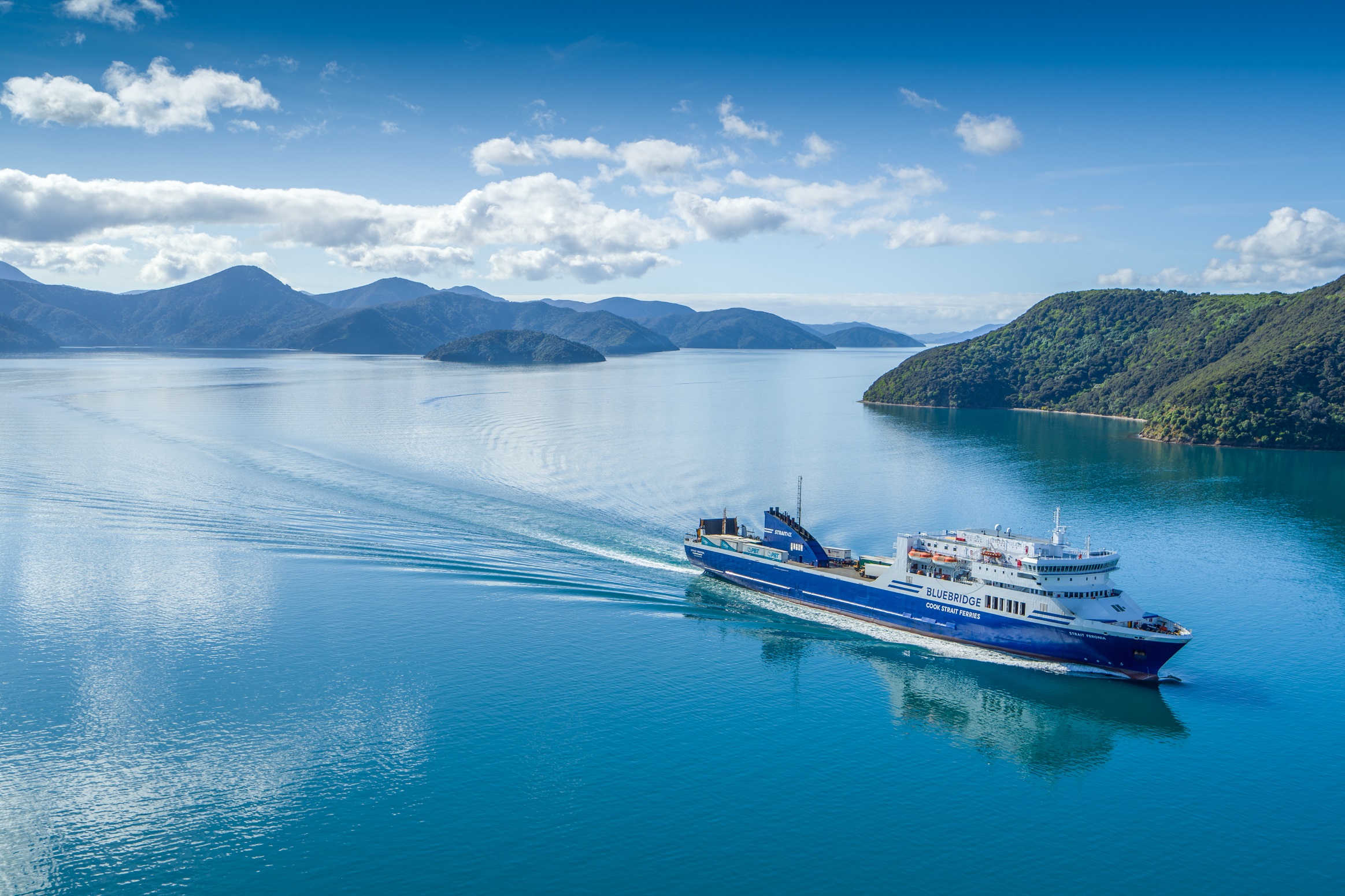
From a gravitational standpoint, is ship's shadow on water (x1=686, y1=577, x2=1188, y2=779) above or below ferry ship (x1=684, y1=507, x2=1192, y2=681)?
below

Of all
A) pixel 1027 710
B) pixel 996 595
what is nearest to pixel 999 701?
pixel 1027 710

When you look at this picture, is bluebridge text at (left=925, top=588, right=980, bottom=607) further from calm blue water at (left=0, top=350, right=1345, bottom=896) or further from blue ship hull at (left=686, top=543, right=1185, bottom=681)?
calm blue water at (left=0, top=350, right=1345, bottom=896)

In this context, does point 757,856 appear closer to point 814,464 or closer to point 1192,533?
point 1192,533

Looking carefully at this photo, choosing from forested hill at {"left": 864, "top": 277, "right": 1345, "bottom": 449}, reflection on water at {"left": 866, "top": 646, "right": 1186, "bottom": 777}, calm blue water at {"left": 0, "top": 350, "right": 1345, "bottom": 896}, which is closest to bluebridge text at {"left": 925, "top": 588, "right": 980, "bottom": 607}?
calm blue water at {"left": 0, "top": 350, "right": 1345, "bottom": 896}

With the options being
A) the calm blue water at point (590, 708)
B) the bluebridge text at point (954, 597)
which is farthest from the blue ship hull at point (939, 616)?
the calm blue water at point (590, 708)

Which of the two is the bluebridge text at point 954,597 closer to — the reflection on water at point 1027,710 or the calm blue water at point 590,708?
the calm blue water at point 590,708

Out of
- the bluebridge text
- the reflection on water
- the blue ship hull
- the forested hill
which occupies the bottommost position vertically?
the reflection on water
